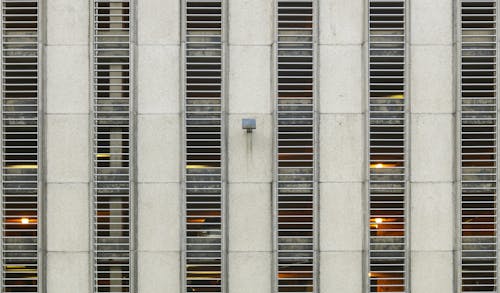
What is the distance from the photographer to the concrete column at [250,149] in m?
19.0

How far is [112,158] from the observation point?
19.1 metres

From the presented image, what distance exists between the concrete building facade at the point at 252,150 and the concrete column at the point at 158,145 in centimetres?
6

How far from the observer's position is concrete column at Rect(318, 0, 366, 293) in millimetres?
18984

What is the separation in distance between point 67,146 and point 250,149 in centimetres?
734

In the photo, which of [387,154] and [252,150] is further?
[387,154]

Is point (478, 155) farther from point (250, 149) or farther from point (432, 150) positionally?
point (250, 149)

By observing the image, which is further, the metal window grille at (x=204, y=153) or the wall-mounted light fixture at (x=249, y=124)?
the metal window grille at (x=204, y=153)

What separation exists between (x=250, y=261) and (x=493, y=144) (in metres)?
10.9

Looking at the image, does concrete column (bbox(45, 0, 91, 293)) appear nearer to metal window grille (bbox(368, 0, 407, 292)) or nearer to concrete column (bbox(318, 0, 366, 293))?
concrete column (bbox(318, 0, 366, 293))

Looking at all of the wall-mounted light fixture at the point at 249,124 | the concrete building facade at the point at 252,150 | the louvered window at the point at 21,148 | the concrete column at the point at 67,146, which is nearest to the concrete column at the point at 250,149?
the concrete building facade at the point at 252,150

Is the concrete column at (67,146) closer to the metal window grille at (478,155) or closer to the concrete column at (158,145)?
the concrete column at (158,145)

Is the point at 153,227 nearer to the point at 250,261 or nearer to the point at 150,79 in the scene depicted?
the point at 250,261

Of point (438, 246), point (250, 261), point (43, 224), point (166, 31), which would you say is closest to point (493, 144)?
point (438, 246)

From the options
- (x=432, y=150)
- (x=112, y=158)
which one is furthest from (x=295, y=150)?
(x=112, y=158)
